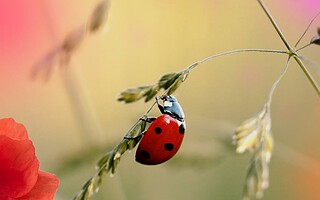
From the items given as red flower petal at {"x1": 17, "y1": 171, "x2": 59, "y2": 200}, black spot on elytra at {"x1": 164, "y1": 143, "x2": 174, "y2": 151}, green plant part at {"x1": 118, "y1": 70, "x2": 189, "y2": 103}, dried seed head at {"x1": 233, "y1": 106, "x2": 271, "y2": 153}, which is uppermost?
green plant part at {"x1": 118, "y1": 70, "x2": 189, "y2": 103}

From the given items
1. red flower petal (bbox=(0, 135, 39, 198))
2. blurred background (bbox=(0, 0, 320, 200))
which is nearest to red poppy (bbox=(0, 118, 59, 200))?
red flower petal (bbox=(0, 135, 39, 198))

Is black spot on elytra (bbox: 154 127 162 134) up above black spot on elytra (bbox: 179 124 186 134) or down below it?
above

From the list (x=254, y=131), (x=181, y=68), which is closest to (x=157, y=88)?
(x=254, y=131)

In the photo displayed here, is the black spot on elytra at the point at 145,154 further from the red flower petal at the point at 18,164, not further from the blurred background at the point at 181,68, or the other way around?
the blurred background at the point at 181,68

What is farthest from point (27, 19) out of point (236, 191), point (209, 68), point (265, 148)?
point (265, 148)

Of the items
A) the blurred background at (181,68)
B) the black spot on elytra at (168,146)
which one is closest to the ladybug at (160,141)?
the black spot on elytra at (168,146)

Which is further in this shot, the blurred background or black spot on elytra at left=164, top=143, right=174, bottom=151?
the blurred background

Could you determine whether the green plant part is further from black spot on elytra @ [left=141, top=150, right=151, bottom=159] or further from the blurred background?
the blurred background
